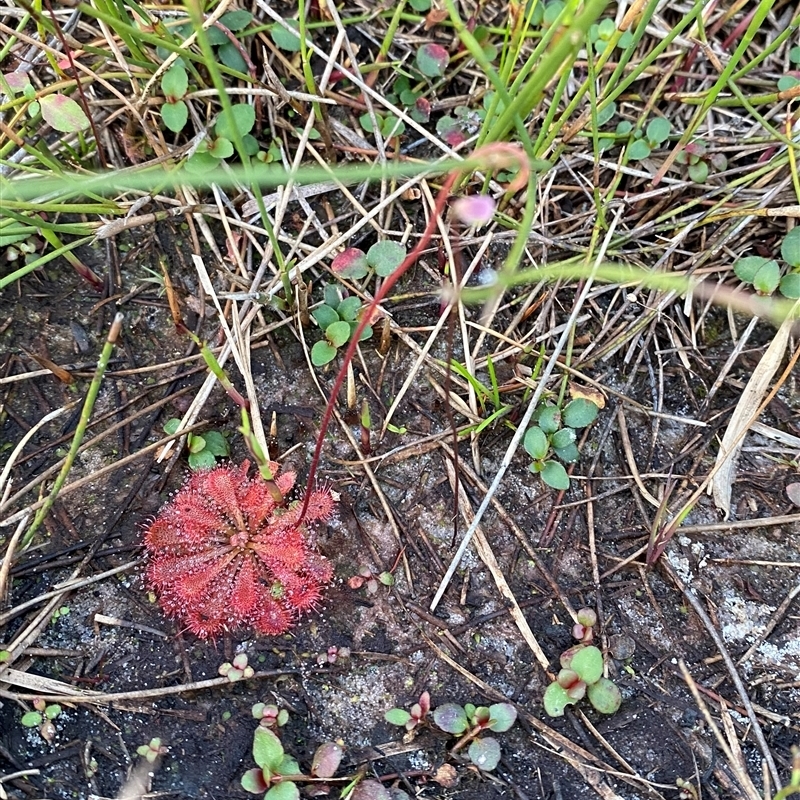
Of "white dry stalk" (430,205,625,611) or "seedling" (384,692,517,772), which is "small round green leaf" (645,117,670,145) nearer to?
"white dry stalk" (430,205,625,611)

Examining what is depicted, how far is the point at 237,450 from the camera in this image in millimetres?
1979

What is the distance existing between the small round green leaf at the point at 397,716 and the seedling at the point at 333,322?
0.96 metres

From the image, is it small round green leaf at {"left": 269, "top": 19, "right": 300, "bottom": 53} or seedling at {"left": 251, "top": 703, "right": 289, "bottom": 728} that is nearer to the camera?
seedling at {"left": 251, "top": 703, "right": 289, "bottom": 728}

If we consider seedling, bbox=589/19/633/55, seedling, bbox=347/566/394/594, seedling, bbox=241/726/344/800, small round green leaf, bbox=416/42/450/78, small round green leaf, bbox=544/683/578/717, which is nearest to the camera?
seedling, bbox=241/726/344/800

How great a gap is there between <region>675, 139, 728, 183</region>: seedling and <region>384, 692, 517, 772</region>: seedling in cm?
169

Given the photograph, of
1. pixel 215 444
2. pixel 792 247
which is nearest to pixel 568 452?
pixel 792 247

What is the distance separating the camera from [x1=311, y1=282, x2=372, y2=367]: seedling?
77.5 inches

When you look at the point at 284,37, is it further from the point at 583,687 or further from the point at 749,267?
the point at 583,687

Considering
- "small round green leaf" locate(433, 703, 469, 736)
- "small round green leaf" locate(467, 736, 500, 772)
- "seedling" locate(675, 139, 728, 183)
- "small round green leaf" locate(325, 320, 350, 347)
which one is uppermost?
"seedling" locate(675, 139, 728, 183)

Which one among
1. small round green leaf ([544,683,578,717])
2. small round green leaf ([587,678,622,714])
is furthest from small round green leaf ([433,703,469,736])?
small round green leaf ([587,678,622,714])

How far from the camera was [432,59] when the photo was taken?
86.5 inches

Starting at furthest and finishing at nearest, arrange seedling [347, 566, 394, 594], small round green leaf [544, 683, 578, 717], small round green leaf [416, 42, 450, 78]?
small round green leaf [416, 42, 450, 78] < seedling [347, 566, 394, 594] < small round green leaf [544, 683, 578, 717]

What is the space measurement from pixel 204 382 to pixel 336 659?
871 mm

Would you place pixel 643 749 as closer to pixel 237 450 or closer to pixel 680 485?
pixel 680 485
